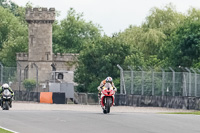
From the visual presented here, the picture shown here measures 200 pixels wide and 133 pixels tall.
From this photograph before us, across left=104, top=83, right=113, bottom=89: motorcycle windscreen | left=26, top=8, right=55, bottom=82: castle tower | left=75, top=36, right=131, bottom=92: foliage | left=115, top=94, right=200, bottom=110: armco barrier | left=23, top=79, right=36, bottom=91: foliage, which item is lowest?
left=115, top=94, right=200, bottom=110: armco barrier

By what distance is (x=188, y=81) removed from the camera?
146ft

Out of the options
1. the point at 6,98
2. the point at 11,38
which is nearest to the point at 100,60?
the point at 11,38

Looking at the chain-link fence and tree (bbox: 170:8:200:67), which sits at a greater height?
tree (bbox: 170:8:200:67)

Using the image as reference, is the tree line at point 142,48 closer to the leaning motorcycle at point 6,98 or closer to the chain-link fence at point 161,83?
the chain-link fence at point 161,83

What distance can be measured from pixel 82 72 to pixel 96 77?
77.5 inches

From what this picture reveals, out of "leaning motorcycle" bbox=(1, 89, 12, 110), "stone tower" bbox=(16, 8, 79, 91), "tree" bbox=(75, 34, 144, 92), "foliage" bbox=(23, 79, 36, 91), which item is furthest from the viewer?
"stone tower" bbox=(16, 8, 79, 91)

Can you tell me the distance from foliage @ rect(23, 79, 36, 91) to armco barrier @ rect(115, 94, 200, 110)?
14815mm

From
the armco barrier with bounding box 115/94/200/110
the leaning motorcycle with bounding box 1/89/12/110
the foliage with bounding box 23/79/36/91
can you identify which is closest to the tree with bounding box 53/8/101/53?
the foliage with bounding box 23/79/36/91

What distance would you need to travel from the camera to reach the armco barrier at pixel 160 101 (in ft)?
138

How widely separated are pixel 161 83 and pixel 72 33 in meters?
84.2

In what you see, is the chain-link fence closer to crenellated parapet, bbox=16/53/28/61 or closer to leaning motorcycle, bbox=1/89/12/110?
leaning motorcycle, bbox=1/89/12/110

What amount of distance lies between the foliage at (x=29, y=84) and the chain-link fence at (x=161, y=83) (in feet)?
49.0

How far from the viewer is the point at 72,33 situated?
130125 mm

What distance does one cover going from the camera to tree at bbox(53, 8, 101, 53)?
5020 inches
